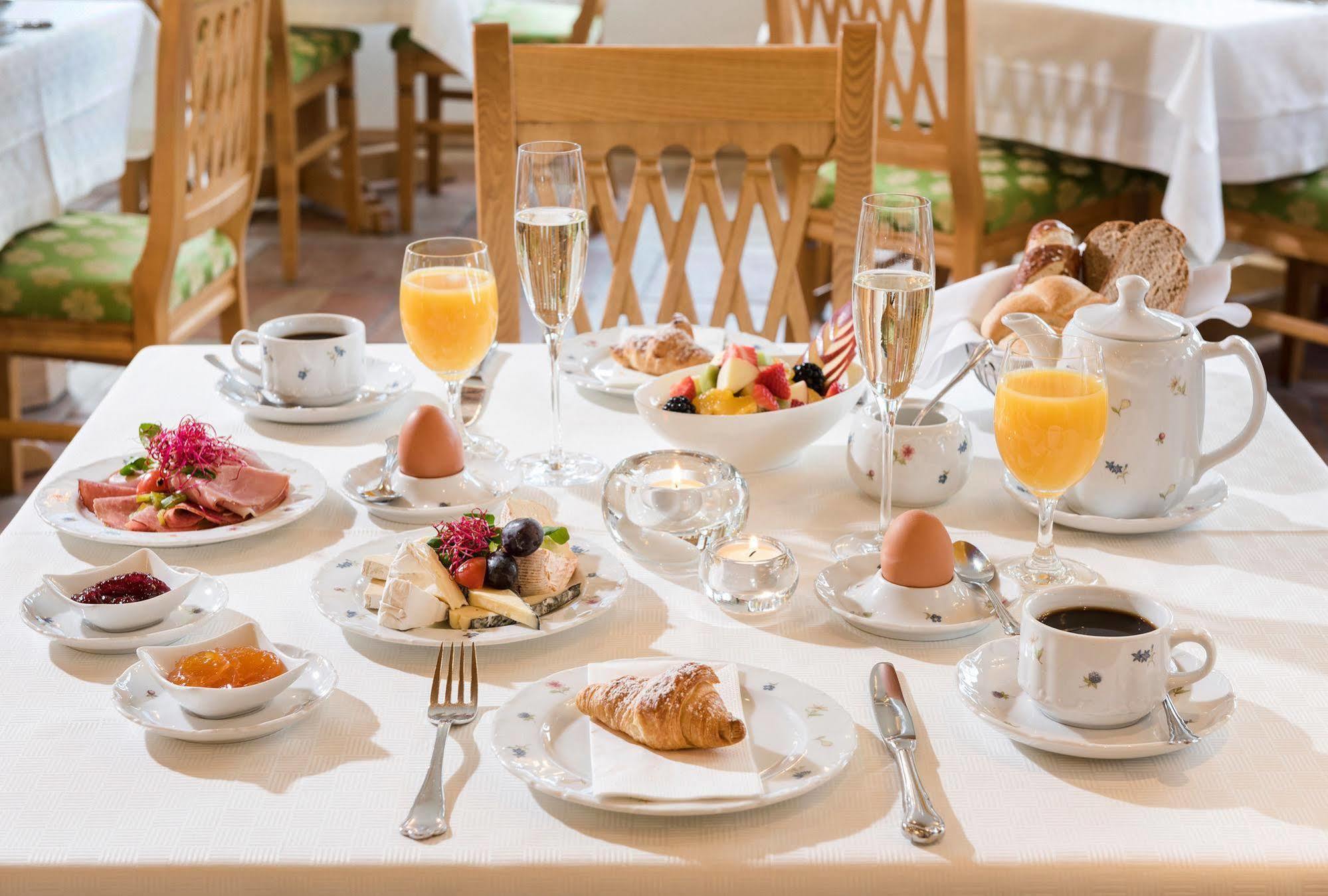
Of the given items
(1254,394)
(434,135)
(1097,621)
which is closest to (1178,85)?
(1254,394)

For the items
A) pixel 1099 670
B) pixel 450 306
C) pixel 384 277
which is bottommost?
pixel 384 277

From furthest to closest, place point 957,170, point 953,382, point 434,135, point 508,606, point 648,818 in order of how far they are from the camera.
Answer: point 434,135 < point 957,170 < point 953,382 < point 508,606 < point 648,818

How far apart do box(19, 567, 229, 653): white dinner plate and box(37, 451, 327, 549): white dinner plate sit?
0.08m

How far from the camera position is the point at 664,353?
1.40 m

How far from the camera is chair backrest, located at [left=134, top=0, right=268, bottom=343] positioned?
2.34m

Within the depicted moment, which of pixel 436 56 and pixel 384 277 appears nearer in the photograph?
pixel 384 277

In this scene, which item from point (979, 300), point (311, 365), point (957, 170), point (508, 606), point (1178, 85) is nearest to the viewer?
point (508, 606)

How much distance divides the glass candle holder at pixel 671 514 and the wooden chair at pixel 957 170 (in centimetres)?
185

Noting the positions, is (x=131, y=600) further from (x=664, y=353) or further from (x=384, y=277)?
(x=384, y=277)

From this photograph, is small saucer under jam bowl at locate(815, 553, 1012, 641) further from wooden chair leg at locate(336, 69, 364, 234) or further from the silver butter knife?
wooden chair leg at locate(336, 69, 364, 234)

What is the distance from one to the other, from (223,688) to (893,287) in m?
0.53

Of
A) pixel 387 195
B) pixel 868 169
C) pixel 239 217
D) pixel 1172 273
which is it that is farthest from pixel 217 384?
pixel 387 195

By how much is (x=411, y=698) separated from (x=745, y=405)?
0.46 metres

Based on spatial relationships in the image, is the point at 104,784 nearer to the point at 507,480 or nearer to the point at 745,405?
the point at 507,480
